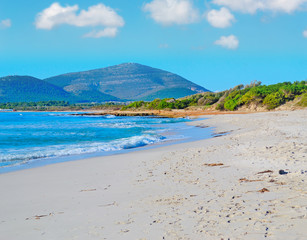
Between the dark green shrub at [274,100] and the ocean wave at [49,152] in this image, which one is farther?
the dark green shrub at [274,100]

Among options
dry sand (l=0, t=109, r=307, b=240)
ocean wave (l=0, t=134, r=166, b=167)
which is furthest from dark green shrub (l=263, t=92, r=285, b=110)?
dry sand (l=0, t=109, r=307, b=240)

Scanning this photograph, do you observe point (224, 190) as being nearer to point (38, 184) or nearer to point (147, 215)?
point (147, 215)

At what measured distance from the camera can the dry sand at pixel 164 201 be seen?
422cm

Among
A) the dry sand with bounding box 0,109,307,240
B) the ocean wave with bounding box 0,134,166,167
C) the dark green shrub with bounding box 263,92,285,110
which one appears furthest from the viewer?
the dark green shrub with bounding box 263,92,285,110

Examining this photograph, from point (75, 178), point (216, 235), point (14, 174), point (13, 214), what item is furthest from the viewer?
point (14, 174)

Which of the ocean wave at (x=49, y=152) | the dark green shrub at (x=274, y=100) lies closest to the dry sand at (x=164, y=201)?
the ocean wave at (x=49, y=152)

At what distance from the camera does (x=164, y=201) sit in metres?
5.61

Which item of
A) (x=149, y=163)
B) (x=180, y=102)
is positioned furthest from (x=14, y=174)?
(x=180, y=102)

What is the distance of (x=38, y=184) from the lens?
784 cm

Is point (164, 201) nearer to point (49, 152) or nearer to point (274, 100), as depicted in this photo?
point (49, 152)

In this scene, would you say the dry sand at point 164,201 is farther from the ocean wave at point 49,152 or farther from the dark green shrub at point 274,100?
the dark green shrub at point 274,100

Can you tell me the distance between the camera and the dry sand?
13.8 ft

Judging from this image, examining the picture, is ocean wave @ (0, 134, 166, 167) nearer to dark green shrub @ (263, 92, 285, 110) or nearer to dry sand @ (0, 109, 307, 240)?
dry sand @ (0, 109, 307, 240)

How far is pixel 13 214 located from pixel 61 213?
906mm
